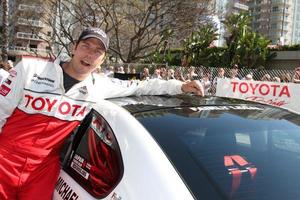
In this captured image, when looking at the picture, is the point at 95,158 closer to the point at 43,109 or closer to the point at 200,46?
the point at 43,109

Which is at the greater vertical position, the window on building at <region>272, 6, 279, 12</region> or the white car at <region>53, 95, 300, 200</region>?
the window on building at <region>272, 6, 279, 12</region>

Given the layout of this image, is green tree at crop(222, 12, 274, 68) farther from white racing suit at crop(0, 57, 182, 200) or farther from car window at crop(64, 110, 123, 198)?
car window at crop(64, 110, 123, 198)

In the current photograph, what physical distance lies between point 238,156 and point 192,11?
2742cm

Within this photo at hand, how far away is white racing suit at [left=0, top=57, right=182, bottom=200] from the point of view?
9.10ft

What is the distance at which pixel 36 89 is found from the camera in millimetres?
2982

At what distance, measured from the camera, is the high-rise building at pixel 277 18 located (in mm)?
133375

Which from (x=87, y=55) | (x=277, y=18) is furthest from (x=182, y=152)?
(x=277, y=18)

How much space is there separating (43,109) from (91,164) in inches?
21.8

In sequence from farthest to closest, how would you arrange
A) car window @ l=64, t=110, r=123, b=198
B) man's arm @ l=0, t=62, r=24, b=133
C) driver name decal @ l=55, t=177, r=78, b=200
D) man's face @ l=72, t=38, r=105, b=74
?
1. man's face @ l=72, t=38, r=105, b=74
2. man's arm @ l=0, t=62, r=24, b=133
3. driver name decal @ l=55, t=177, r=78, b=200
4. car window @ l=64, t=110, r=123, b=198

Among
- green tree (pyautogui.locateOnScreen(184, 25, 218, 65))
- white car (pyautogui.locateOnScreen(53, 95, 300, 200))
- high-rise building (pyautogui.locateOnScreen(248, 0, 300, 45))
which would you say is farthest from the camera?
high-rise building (pyautogui.locateOnScreen(248, 0, 300, 45))

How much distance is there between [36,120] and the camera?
9.56ft

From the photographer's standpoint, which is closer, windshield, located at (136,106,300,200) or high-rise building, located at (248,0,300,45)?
windshield, located at (136,106,300,200)

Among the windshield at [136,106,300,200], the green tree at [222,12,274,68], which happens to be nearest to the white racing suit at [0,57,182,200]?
the windshield at [136,106,300,200]

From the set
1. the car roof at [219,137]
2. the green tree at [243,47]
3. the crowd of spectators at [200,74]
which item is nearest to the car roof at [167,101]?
the car roof at [219,137]
